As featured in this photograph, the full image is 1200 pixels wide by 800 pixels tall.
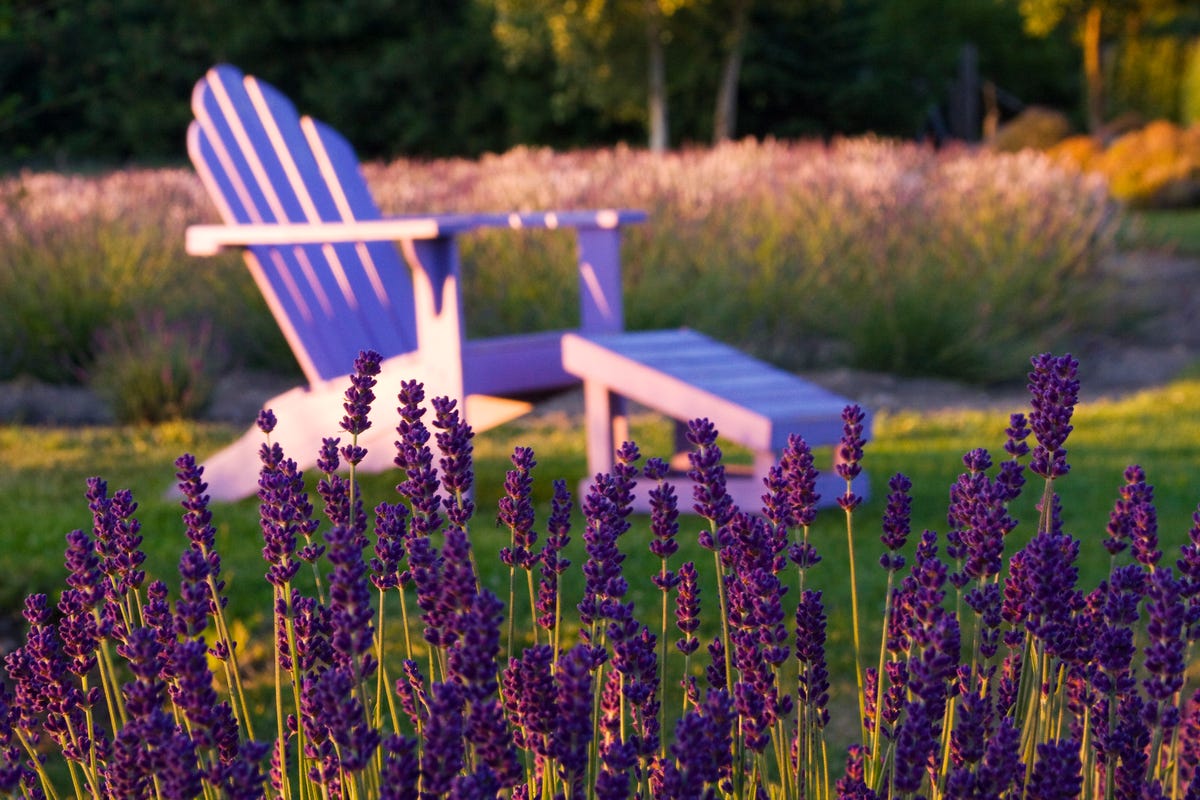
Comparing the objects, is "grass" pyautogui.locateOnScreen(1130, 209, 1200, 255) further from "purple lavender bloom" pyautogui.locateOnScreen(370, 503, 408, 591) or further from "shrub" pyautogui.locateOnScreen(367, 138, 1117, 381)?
"purple lavender bloom" pyautogui.locateOnScreen(370, 503, 408, 591)

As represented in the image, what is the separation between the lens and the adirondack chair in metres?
4.09

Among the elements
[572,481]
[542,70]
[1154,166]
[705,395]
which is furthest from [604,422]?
[542,70]

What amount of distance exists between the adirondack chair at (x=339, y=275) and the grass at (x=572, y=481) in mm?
393

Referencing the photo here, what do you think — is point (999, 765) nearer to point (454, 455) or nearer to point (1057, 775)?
point (1057, 775)

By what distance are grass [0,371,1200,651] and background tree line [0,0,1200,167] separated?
17.0 m

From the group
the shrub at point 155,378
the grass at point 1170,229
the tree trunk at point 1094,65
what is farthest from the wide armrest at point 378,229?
the tree trunk at point 1094,65

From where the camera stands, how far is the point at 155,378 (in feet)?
20.8

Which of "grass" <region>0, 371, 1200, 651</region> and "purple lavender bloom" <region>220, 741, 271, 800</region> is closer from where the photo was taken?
"purple lavender bloom" <region>220, 741, 271, 800</region>

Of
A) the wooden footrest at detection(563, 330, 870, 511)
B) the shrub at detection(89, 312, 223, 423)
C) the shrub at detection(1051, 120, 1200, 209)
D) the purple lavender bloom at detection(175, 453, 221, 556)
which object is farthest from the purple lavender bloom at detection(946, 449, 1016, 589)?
the shrub at detection(1051, 120, 1200, 209)

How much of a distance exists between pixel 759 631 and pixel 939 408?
18.5ft

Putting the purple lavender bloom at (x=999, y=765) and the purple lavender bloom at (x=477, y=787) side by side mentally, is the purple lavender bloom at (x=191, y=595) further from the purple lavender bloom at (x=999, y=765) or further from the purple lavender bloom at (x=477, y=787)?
the purple lavender bloom at (x=999, y=765)

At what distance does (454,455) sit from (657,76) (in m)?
21.6

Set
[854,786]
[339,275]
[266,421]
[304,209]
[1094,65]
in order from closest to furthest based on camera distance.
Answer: [854,786] → [266,421] → [339,275] → [304,209] → [1094,65]

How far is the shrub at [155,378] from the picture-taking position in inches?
248
